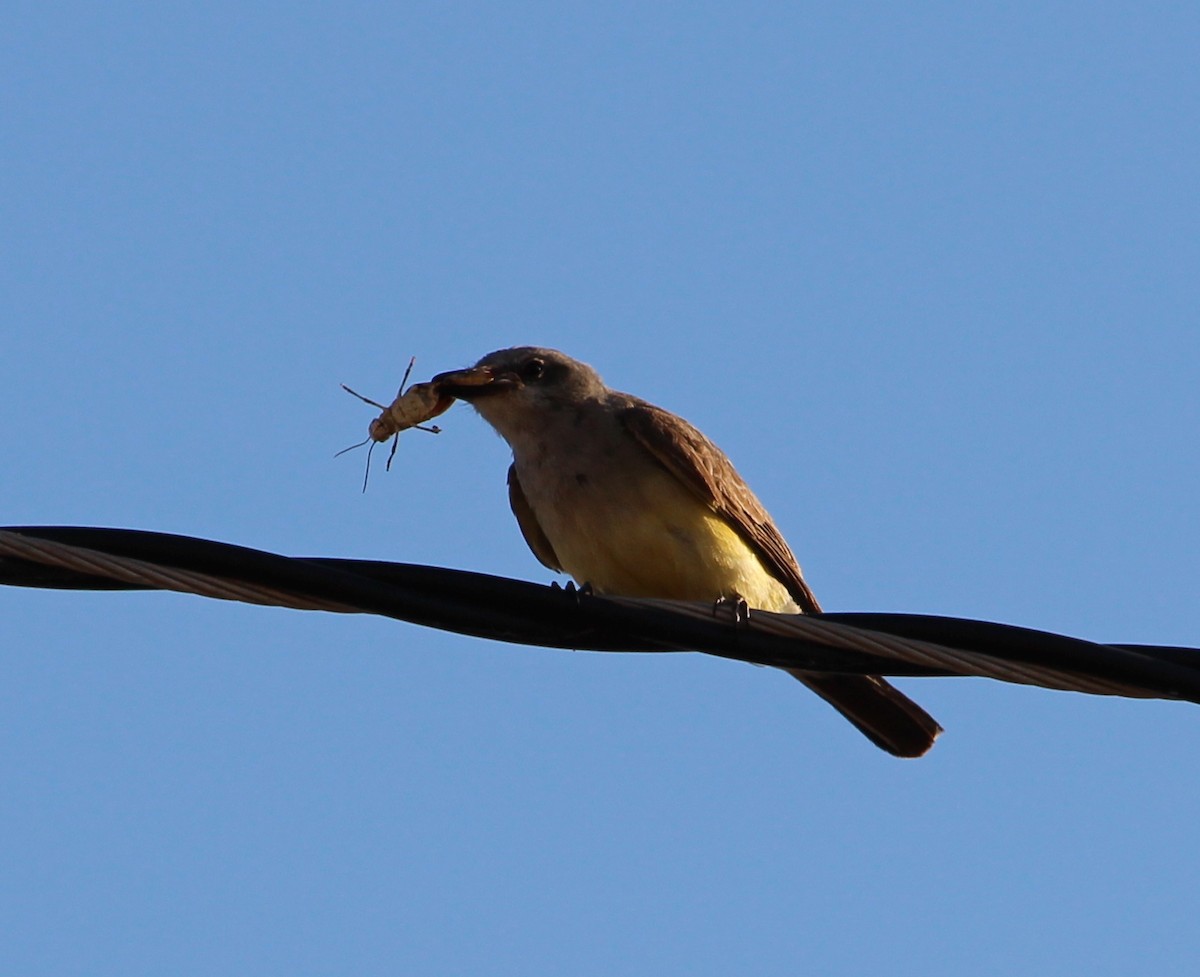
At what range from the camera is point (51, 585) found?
436 cm

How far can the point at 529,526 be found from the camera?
27.1 feet

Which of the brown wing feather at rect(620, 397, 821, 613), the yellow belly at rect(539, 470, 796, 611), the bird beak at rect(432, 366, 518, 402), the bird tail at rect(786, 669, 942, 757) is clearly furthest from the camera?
the bird beak at rect(432, 366, 518, 402)

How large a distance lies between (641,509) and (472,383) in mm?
1193

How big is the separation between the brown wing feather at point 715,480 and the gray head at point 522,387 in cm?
31

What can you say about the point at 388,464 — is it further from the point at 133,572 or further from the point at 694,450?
the point at 133,572

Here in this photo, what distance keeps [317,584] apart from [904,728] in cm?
363

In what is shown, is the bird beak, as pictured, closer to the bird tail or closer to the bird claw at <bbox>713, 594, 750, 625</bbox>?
the bird tail

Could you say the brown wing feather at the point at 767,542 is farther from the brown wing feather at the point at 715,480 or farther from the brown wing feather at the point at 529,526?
the brown wing feather at the point at 529,526

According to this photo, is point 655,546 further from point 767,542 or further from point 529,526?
point 529,526

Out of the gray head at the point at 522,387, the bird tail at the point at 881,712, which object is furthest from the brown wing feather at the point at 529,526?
the bird tail at the point at 881,712

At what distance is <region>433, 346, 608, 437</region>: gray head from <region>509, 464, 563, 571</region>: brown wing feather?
0.84 ft

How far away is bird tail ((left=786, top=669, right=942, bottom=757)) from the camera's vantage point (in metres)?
7.40

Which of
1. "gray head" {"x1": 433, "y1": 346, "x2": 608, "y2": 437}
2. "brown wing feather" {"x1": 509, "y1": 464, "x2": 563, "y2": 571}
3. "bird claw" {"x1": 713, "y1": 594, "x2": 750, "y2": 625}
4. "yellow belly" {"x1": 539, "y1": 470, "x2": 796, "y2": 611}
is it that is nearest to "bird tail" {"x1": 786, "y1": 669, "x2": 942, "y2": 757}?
"yellow belly" {"x1": 539, "y1": 470, "x2": 796, "y2": 611}

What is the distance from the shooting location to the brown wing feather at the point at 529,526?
27.0ft
